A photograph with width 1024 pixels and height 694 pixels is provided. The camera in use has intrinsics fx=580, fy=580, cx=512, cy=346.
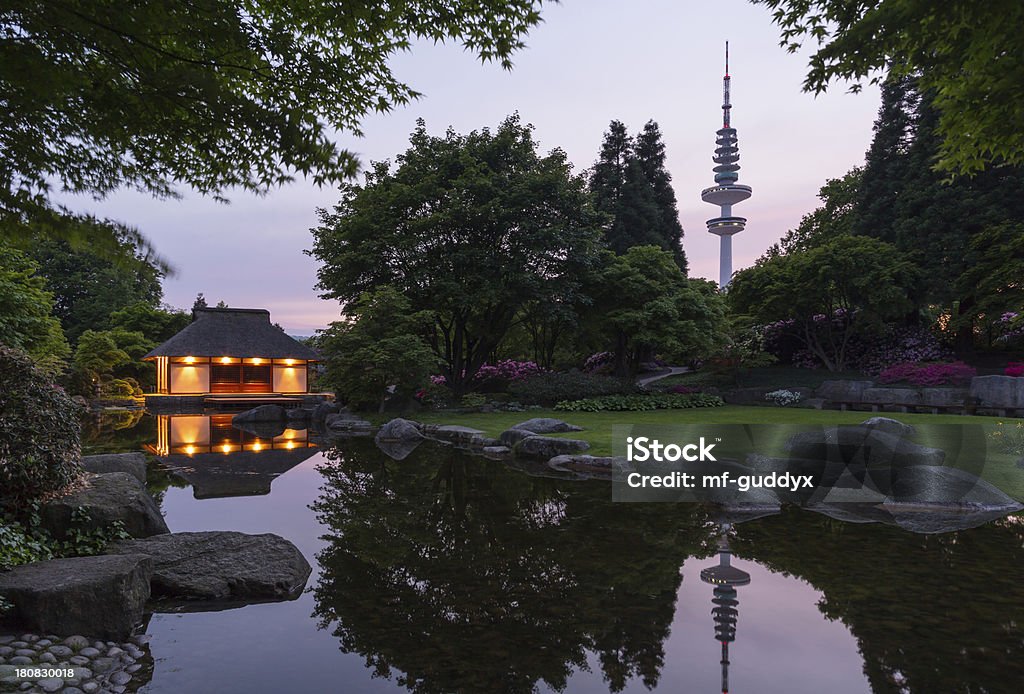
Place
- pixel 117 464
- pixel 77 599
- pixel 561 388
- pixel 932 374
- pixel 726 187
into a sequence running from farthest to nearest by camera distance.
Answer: pixel 726 187, pixel 561 388, pixel 932 374, pixel 117 464, pixel 77 599

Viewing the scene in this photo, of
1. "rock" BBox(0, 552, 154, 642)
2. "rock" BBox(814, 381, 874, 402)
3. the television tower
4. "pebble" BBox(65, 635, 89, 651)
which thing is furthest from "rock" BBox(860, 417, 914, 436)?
the television tower

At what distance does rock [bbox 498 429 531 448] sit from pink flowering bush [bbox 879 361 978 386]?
56.6 feet

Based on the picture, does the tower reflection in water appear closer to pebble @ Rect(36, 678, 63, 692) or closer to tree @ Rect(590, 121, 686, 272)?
pebble @ Rect(36, 678, 63, 692)

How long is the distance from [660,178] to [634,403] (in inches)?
999

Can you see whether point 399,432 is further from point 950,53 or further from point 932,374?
point 932,374

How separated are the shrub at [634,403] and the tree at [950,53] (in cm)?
1589

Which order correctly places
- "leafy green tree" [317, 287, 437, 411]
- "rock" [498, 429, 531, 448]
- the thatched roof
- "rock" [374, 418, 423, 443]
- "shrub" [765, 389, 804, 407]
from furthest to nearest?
the thatched roof, "shrub" [765, 389, 804, 407], "leafy green tree" [317, 287, 437, 411], "rock" [374, 418, 423, 443], "rock" [498, 429, 531, 448]

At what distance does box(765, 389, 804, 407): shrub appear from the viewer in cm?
2423

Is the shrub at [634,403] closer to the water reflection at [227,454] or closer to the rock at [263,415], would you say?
the water reflection at [227,454]

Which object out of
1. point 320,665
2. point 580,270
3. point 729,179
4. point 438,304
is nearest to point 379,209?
point 438,304

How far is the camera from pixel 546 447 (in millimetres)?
12828

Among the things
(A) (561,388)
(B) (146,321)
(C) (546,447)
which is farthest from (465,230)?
(B) (146,321)

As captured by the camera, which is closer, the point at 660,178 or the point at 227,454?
the point at 227,454

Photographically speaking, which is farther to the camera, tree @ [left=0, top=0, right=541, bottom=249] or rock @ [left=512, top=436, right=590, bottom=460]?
rock @ [left=512, top=436, right=590, bottom=460]
